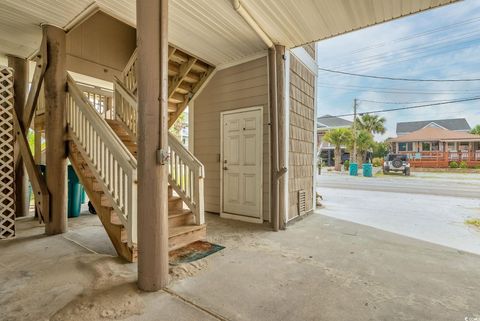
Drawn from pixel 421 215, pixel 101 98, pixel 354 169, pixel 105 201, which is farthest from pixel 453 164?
pixel 105 201

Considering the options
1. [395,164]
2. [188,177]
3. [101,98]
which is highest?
[101,98]

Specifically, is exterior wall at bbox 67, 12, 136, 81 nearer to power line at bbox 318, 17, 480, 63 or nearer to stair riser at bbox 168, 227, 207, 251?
stair riser at bbox 168, 227, 207, 251

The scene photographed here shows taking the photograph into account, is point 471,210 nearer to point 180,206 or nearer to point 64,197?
point 180,206

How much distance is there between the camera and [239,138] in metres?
4.80

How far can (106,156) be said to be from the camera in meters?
2.98

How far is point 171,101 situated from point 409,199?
7300 mm

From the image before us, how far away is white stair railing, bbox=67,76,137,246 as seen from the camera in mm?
2615

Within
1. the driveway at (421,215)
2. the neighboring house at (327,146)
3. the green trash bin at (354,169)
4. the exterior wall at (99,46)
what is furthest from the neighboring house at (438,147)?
the exterior wall at (99,46)

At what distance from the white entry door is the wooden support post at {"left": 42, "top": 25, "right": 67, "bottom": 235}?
2.75 metres

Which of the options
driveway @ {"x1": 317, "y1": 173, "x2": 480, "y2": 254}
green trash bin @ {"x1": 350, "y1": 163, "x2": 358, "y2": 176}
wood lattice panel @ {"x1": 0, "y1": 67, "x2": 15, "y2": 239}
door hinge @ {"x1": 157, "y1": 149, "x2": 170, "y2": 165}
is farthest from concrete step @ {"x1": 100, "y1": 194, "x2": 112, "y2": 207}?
green trash bin @ {"x1": 350, "y1": 163, "x2": 358, "y2": 176}

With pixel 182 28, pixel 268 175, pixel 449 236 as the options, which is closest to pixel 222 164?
pixel 268 175

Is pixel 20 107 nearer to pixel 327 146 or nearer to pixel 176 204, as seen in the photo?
pixel 176 204

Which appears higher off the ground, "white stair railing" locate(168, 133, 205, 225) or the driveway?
"white stair railing" locate(168, 133, 205, 225)

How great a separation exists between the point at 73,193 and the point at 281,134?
424 cm
